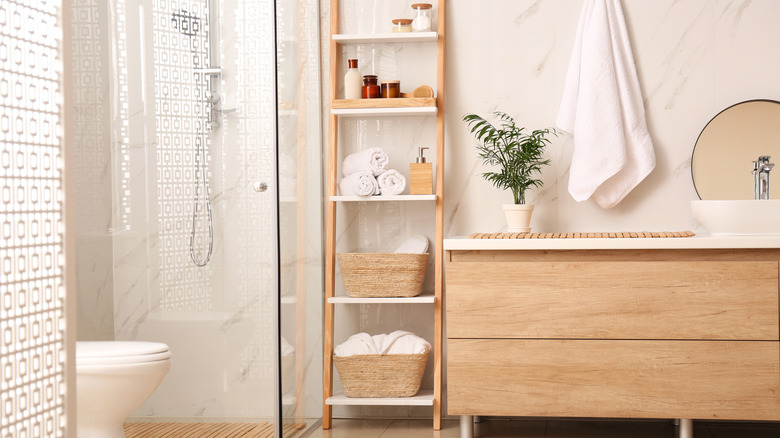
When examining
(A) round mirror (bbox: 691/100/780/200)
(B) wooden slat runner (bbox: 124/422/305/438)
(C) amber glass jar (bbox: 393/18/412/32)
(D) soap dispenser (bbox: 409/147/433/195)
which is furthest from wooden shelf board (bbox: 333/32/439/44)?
(B) wooden slat runner (bbox: 124/422/305/438)

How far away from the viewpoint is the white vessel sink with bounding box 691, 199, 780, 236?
251cm

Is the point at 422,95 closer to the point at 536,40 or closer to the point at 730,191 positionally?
the point at 536,40

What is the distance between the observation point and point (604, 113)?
289cm

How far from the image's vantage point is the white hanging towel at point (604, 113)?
2.88 meters

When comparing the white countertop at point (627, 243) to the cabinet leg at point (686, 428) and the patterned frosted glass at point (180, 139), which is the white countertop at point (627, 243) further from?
the patterned frosted glass at point (180, 139)

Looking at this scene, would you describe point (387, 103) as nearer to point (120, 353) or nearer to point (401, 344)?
point (401, 344)

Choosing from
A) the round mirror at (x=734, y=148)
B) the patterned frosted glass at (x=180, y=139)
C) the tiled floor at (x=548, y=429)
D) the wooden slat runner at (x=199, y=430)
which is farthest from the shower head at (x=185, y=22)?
the round mirror at (x=734, y=148)

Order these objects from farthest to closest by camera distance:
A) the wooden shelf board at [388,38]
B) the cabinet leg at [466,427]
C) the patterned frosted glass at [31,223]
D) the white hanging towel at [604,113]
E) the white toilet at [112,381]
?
the wooden shelf board at [388,38] → the white hanging towel at [604,113] → the cabinet leg at [466,427] → the white toilet at [112,381] → the patterned frosted glass at [31,223]

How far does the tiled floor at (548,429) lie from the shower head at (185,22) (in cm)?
150

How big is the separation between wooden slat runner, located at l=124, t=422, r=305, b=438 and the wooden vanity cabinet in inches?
25.4

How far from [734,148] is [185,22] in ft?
6.64

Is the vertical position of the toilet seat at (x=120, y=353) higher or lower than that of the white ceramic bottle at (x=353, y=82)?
lower

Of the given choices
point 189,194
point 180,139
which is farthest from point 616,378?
point 180,139

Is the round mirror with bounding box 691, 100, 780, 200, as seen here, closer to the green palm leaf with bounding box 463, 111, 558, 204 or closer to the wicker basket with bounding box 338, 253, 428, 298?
the green palm leaf with bounding box 463, 111, 558, 204
